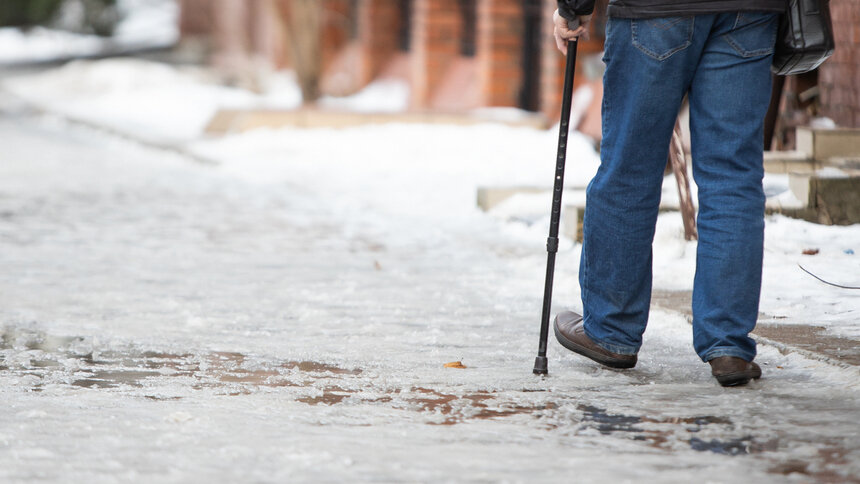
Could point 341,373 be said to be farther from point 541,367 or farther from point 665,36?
point 665,36

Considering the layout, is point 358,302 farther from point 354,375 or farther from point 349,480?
point 349,480

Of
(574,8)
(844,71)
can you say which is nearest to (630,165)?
(574,8)

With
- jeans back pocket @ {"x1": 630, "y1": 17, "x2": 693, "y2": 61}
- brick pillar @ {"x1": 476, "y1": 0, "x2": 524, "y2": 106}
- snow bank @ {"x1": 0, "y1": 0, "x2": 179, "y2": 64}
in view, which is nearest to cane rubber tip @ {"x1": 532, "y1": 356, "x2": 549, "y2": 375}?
jeans back pocket @ {"x1": 630, "y1": 17, "x2": 693, "y2": 61}

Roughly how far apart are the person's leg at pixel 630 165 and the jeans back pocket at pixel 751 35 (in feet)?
0.27

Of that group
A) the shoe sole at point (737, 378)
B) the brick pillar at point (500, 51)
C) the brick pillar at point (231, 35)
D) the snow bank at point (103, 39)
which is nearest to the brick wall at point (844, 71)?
the shoe sole at point (737, 378)

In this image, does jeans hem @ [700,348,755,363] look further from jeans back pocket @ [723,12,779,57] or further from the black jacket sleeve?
the black jacket sleeve

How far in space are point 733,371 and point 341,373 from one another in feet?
3.93

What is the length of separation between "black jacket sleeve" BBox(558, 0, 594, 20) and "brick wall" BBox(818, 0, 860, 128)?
4.81m

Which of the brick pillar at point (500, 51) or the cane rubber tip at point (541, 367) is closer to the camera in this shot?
the cane rubber tip at point (541, 367)

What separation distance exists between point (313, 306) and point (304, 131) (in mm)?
9985

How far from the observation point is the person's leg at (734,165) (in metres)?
3.71

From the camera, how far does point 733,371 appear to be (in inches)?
146

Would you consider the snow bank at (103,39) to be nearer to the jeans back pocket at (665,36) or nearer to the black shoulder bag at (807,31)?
the jeans back pocket at (665,36)

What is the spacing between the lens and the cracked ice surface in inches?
119
